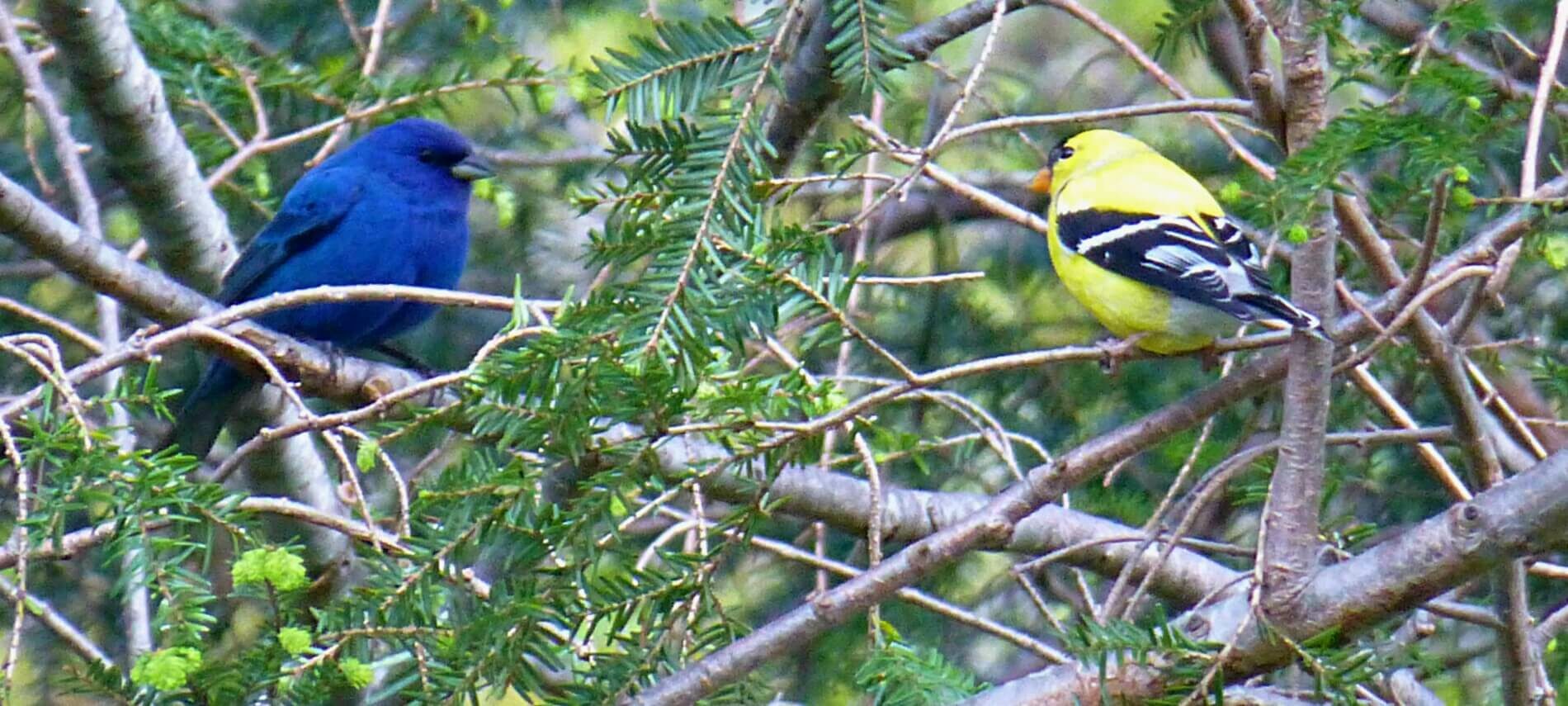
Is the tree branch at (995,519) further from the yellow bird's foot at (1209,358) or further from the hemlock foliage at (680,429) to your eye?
the yellow bird's foot at (1209,358)

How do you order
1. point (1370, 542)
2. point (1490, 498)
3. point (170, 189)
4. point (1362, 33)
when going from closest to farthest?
1. point (1490, 498)
2. point (170, 189)
3. point (1370, 542)
4. point (1362, 33)

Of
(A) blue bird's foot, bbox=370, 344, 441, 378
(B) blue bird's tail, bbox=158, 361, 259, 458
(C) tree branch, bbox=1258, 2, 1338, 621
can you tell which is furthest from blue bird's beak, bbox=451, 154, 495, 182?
(C) tree branch, bbox=1258, 2, 1338, 621

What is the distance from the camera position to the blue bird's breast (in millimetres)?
4695

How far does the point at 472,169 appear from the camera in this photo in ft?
16.0

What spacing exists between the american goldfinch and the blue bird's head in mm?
1949

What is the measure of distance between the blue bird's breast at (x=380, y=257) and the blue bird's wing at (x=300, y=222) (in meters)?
0.03

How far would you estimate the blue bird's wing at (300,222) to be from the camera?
14.9 ft

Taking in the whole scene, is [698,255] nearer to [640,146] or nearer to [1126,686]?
[640,146]

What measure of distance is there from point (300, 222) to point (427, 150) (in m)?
0.46

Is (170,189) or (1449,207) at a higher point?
(1449,207)

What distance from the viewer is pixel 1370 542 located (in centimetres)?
432

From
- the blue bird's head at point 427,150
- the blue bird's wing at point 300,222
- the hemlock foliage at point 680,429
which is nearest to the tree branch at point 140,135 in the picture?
the hemlock foliage at point 680,429

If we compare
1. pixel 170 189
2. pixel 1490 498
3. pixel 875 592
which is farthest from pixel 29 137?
pixel 1490 498

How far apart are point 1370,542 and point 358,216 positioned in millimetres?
3063
